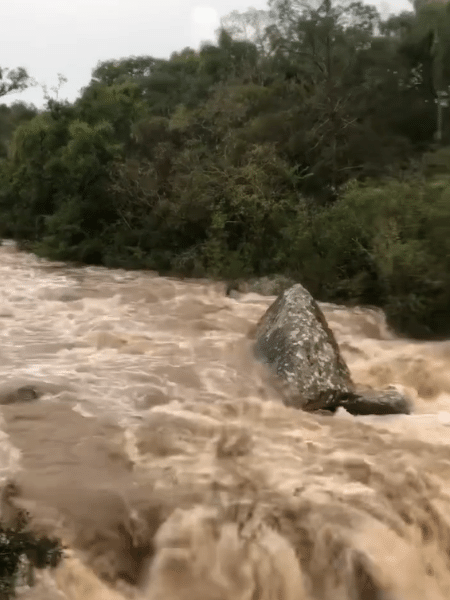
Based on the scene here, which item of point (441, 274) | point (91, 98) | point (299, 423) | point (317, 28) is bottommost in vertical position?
point (299, 423)

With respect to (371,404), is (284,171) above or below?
above

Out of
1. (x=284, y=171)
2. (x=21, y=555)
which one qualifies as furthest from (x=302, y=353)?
(x=284, y=171)

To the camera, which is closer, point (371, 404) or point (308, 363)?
point (371, 404)

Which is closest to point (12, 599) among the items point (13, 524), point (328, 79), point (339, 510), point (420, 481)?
point (13, 524)

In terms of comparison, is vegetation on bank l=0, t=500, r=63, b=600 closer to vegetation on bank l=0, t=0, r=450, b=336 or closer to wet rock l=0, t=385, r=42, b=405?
wet rock l=0, t=385, r=42, b=405

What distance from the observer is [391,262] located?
11109 millimetres

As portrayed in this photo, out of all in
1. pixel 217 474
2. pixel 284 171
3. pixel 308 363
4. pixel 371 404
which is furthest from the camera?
pixel 284 171

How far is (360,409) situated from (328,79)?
14.0m

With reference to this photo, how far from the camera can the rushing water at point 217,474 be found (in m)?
4.41

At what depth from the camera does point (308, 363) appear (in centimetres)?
774

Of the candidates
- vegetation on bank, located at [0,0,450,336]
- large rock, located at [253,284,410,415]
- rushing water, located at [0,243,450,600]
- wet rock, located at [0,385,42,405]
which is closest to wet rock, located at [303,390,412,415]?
large rock, located at [253,284,410,415]

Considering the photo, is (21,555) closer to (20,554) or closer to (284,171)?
(20,554)

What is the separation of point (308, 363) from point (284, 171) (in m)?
9.50

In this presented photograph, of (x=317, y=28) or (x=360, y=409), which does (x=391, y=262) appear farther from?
(x=317, y=28)
